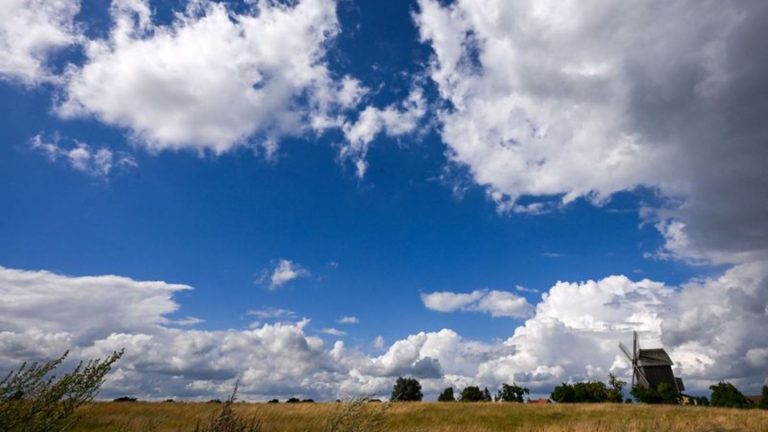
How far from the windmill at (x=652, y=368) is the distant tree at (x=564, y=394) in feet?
66.4

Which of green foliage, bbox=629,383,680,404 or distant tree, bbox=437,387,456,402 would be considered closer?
green foliage, bbox=629,383,680,404

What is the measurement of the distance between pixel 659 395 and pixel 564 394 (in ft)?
46.1

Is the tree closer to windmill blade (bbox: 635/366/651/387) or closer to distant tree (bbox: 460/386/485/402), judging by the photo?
distant tree (bbox: 460/386/485/402)

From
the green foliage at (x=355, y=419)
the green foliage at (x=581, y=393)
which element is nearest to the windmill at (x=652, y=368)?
the green foliage at (x=581, y=393)

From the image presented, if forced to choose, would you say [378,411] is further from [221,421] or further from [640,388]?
[640,388]

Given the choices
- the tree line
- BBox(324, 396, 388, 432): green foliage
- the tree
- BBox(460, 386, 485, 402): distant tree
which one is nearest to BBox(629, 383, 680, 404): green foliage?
the tree line

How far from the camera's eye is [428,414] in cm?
3203

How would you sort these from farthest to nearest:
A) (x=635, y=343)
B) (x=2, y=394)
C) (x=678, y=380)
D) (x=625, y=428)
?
(x=635, y=343)
(x=678, y=380)
(x=625, y=428)
(x=2, y=394)

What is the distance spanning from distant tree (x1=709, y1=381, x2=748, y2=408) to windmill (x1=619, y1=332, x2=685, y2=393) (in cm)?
1353

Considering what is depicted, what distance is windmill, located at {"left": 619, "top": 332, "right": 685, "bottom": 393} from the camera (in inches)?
Answer: 3546

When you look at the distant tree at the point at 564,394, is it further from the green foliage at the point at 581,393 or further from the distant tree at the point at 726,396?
the distant tree at the point at 726,396

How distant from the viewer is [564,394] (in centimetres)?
7662

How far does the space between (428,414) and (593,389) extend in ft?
194

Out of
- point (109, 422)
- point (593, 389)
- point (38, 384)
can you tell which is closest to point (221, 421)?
point (38, 384)
